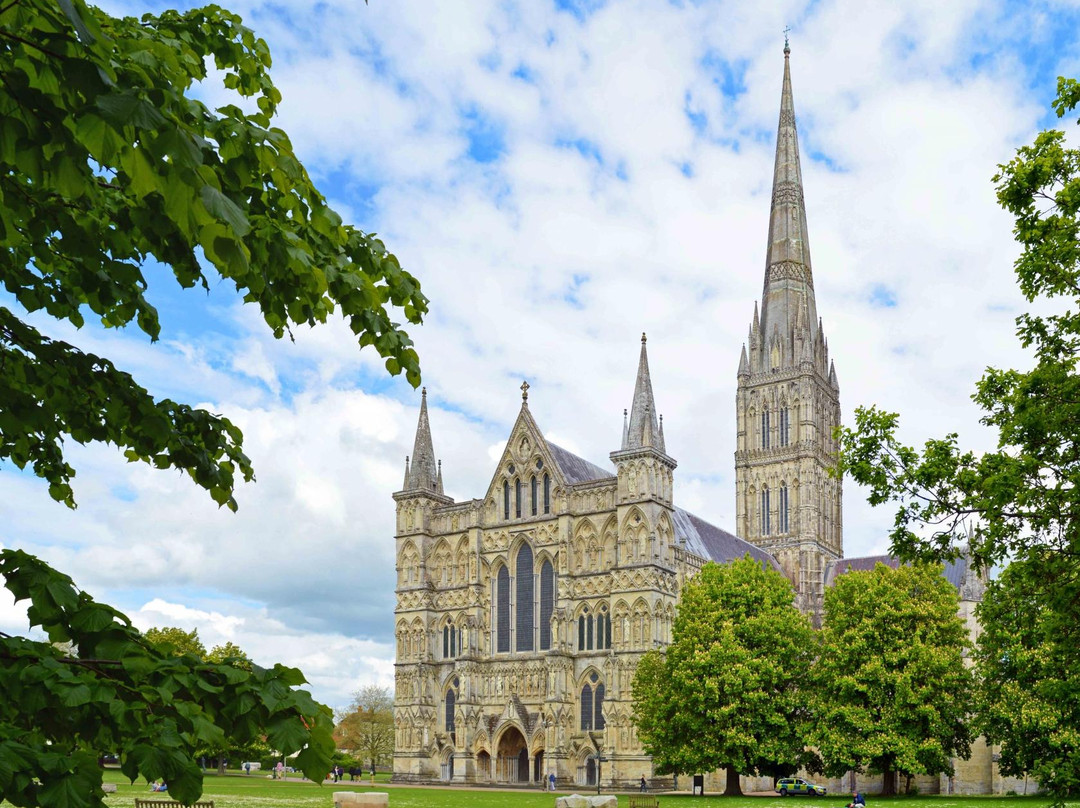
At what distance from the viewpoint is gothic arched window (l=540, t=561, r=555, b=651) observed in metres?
65.2

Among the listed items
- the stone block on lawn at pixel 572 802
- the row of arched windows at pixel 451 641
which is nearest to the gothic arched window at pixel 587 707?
the row of arched windows at pixel 451 641

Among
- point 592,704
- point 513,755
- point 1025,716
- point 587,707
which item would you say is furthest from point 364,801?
point 513,755

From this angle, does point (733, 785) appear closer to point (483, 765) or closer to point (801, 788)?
point (801, 788)

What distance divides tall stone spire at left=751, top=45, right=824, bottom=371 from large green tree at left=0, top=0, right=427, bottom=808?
288ft

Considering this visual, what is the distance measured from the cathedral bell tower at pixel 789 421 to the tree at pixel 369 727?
41.0 m

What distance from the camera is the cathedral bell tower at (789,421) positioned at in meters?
88.8

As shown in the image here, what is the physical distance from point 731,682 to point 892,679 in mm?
7264

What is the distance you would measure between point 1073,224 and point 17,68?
1761 cm

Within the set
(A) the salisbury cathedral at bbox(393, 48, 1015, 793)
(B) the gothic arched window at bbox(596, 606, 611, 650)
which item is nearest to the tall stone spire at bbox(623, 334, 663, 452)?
(A) the salisbury cathedral at bbox(393, 48, 1015, 793)

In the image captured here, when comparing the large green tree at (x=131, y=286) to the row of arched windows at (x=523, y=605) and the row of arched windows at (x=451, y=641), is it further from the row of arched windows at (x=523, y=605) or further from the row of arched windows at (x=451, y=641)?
the row of arched windows at (x=451, y=641)

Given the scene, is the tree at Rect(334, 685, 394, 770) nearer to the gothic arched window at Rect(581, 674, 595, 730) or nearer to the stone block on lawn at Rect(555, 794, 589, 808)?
the gothic arched window at Rect(581, 674, 595, 730)

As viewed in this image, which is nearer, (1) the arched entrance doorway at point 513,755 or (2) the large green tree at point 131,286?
(2) the large green tree at point 131,286

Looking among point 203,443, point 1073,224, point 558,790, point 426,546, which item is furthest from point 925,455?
point 426,546

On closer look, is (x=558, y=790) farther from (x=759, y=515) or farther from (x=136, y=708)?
(x=136, y=708)
